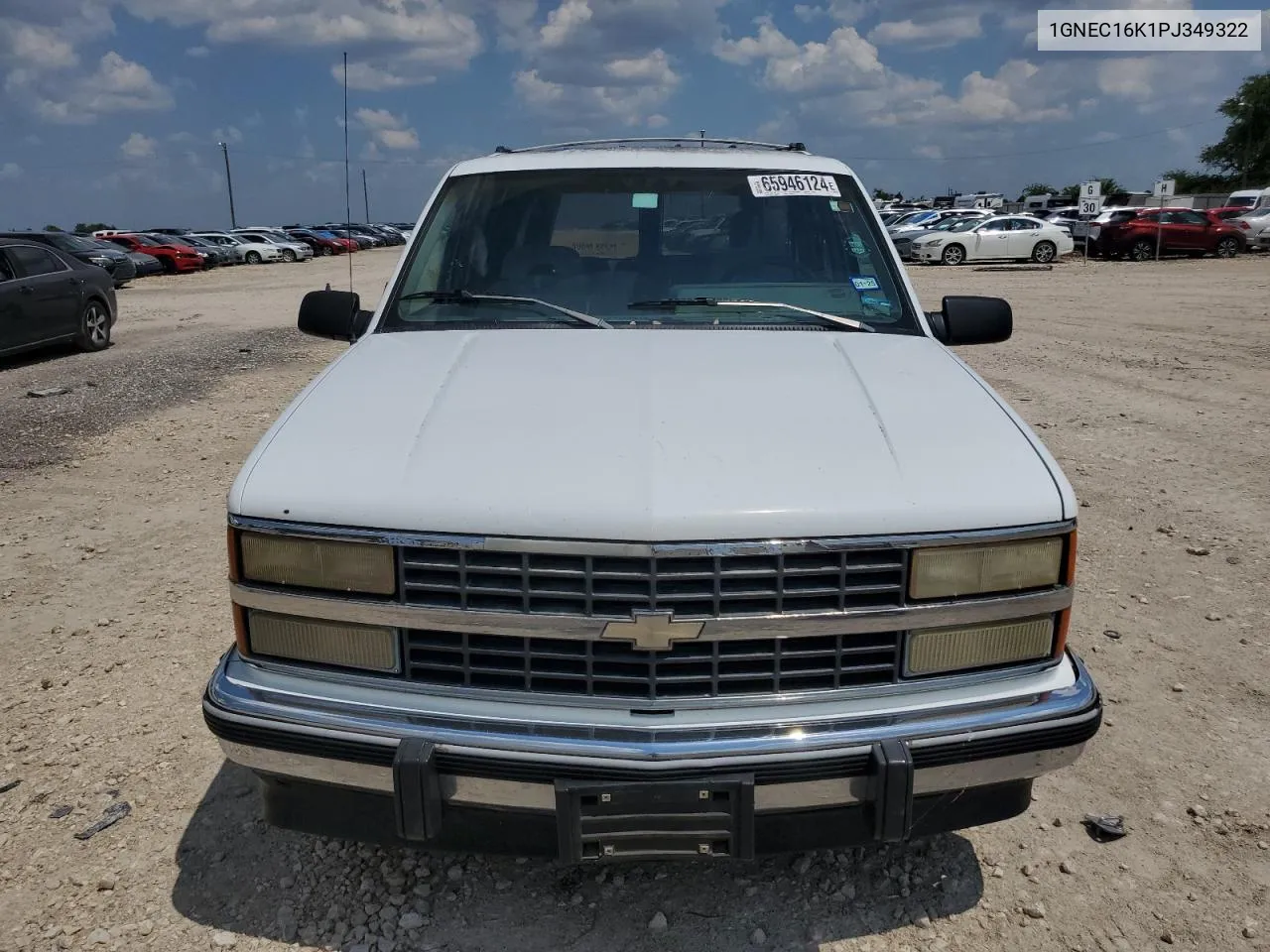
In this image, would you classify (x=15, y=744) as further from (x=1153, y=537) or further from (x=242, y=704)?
(x=1153, y=537)

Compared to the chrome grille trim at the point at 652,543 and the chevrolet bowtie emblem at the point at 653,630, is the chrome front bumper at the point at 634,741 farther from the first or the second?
the chrome grille trim at the point at 652,543

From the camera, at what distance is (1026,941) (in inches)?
103

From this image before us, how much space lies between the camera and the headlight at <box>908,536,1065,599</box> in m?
2.29

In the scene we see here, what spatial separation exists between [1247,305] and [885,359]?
1710 centimetres

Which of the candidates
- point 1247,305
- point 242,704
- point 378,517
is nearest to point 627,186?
point 378,517

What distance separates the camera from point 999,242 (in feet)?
103

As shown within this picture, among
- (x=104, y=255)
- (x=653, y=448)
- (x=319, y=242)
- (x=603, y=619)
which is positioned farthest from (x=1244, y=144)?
(x=603, y=619)

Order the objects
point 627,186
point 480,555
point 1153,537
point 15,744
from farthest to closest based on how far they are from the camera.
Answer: point 1153,537 → point 627,186 → point 15,744 → point 480,555

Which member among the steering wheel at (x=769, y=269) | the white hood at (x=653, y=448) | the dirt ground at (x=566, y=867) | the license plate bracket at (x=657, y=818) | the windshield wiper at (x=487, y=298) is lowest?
the dirt ground at (x=566, y=867)

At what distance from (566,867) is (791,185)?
2564 millimetres

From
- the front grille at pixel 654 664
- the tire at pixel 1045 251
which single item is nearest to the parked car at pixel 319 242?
the tire at pixel 1045 251

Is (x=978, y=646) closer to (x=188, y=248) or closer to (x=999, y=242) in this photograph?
(x=999, y=242)

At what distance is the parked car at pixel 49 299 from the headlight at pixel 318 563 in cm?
1182

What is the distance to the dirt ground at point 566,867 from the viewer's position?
2.66 metres
